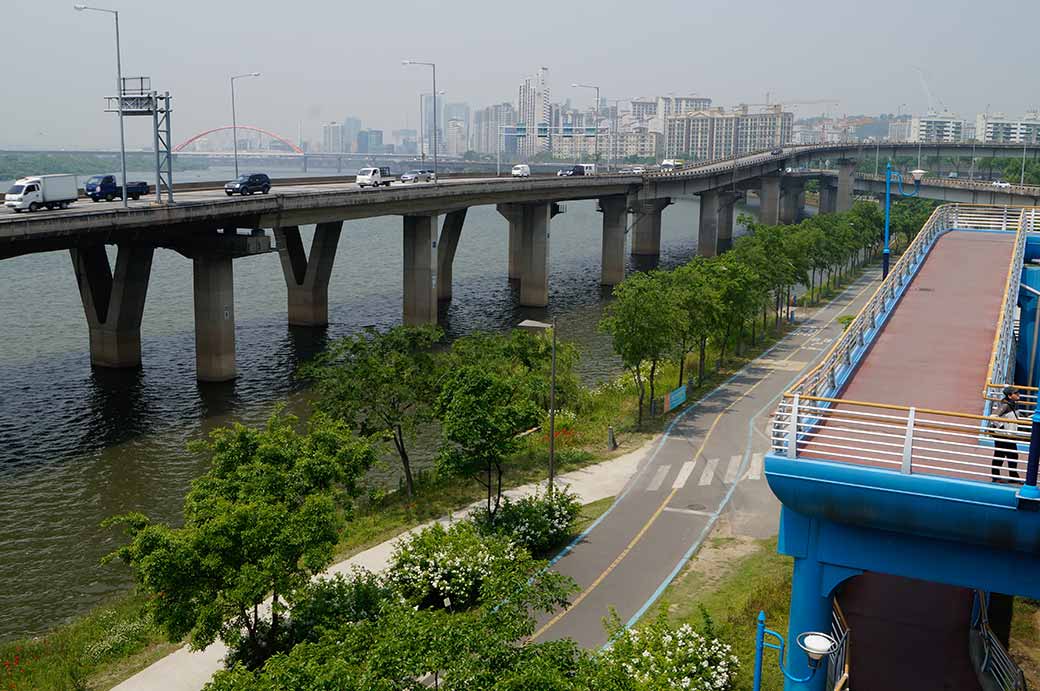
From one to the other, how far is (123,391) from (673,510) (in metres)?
33.0

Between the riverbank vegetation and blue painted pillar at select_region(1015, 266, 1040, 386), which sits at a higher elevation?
blue painted pillar at select_region(1015, 266, 1040, 386)

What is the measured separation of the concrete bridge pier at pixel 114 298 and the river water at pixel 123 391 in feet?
4.63

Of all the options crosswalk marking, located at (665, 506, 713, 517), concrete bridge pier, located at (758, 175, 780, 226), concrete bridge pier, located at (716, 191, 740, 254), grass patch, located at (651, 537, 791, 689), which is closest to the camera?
grass patch, located at (651, 537, 791, 689)

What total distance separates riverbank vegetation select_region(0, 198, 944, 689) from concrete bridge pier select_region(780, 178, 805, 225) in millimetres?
121220

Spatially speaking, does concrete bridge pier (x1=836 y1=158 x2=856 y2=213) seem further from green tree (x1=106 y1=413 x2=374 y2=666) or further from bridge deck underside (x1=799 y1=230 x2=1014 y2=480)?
green tree (x1=106 y1=413 x2=374 y2=666)

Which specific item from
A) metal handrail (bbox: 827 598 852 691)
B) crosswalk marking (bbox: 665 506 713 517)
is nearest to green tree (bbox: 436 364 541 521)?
crosswalk marking (bbox: 665 506 713 517)

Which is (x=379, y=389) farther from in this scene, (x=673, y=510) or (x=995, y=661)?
(x=995, y=661)

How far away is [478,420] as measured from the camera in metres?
29.7

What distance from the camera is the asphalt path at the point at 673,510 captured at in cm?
2609

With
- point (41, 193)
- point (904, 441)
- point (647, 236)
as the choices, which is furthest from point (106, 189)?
point (647, 236)

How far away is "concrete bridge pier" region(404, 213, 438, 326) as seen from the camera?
72688 mm

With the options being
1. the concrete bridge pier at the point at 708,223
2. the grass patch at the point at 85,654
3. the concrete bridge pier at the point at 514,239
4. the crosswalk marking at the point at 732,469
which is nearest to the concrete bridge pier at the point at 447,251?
the concrete bridge pier at the point at 514,239

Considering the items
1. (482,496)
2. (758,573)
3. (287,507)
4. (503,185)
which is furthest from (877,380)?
(503,185)

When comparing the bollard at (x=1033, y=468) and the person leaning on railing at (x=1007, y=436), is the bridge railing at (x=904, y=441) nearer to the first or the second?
the person leaning on railing at (x=1007, y=436)
